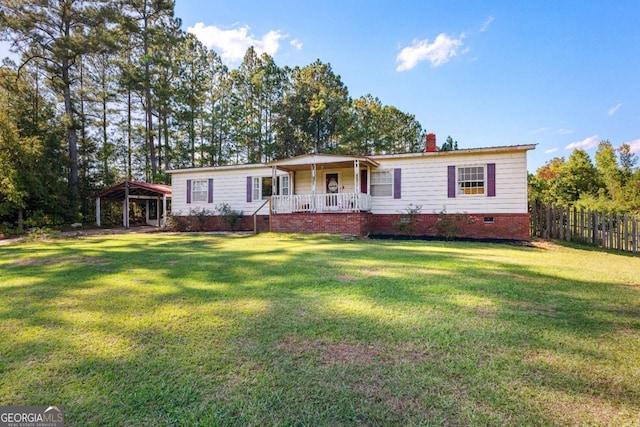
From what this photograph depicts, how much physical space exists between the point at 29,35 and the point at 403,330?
2754 cm

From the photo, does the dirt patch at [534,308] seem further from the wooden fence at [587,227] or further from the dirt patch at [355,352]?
the wooden fence at [587,227]

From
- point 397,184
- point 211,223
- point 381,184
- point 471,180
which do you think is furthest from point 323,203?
point 211,223

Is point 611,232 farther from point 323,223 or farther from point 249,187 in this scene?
point 249,187

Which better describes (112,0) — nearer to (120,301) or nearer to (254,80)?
(254,80)

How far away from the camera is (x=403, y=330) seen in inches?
114

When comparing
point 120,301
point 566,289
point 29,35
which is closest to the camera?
point 120,301

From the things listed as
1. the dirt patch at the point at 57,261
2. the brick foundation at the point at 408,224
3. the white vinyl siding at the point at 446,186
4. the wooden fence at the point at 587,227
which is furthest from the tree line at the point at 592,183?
the dirt patch at the point at 57,261

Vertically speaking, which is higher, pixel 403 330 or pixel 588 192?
pixel 588 192

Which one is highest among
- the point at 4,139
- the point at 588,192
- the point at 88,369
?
the point at 4,139

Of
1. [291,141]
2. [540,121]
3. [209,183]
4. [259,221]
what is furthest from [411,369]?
[291,141]

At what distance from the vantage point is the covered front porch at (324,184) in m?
13.0

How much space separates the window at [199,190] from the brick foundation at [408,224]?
18.3ft

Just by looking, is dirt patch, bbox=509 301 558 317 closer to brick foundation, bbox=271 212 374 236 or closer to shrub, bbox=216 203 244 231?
brick foundation, bbox=271 212 374 236

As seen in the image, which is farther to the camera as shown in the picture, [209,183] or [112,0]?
[112,0]
